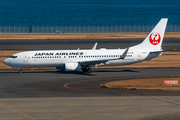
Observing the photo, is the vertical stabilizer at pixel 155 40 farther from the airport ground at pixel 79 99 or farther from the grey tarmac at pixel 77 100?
the grey tarmac at pixel 77 100

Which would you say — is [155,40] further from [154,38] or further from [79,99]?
[79,99]

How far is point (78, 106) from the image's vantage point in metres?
32.1

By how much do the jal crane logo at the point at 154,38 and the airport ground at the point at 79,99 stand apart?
6435mm

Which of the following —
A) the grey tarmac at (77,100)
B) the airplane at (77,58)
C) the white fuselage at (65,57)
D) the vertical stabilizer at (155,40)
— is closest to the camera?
the grey tarmac at (77,100)

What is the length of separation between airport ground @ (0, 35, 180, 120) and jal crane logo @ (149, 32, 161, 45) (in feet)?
21.1

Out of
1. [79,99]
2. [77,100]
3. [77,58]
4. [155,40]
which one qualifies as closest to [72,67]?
[77,58]

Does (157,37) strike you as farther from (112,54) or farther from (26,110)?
(26,110)

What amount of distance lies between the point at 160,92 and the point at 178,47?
52996 mm

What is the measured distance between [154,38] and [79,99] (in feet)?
97.3

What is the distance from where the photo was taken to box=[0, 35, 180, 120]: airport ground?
2889cm

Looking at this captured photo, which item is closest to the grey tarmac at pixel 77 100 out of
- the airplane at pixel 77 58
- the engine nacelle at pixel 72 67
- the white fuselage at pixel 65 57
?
the engine nacelle at pixel 72 67

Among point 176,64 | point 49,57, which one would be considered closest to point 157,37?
point 176,64

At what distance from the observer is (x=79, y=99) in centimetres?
3541

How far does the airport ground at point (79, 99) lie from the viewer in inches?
1137
